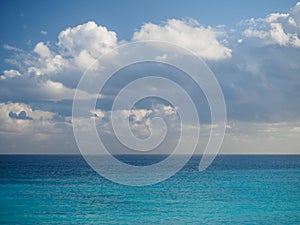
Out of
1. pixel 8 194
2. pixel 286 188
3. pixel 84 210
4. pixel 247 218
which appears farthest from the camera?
pixel 286 188

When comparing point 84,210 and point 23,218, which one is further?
point 84,210

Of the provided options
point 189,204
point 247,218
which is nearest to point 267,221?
point 247,218

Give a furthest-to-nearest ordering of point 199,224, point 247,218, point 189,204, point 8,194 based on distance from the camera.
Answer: point 8,194 → point 189,204 → point 247,218 → point 199,224

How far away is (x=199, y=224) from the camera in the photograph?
32.4 meters

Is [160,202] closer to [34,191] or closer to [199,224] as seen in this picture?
[199,224]

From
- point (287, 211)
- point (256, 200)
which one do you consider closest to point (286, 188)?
point (256, 200)

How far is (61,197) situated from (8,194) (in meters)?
8.80

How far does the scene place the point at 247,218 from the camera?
114 ft

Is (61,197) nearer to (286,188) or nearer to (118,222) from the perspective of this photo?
(118,222)

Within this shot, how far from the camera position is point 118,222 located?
3288 cm

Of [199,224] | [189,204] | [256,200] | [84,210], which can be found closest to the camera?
[199,224]

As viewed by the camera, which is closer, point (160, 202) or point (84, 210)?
point (84, 210)

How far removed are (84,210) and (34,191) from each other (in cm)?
1748

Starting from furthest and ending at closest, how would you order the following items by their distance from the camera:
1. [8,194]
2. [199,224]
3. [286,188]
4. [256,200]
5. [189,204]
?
[286,188]
[8,194]
[256,200]
[189,204]
[199,224]
